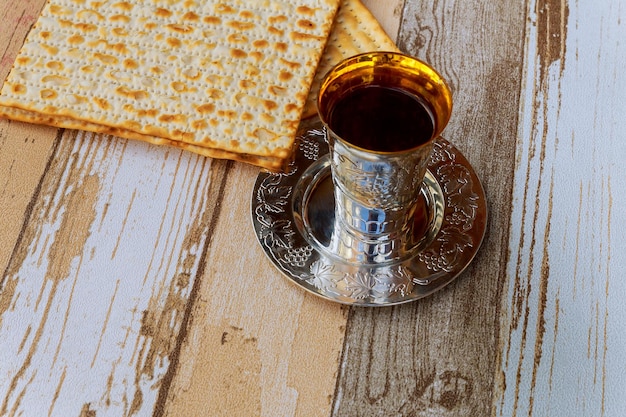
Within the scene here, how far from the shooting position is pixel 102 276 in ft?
2.74

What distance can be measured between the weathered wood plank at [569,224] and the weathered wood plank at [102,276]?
0.40 m

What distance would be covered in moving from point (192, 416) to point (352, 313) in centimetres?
22

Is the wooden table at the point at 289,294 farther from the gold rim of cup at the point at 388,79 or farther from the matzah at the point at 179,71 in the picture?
the gold rim of cup at the point at 388,79

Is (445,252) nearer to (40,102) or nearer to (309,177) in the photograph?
(309,177)

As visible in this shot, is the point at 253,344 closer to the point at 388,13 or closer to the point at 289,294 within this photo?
the point at 289,294

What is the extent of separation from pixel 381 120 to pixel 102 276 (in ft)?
1.28

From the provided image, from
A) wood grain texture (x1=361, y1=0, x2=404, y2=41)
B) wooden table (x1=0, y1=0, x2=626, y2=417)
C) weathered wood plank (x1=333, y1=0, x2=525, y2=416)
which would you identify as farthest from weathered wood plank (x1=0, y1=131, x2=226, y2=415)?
wood grain texture (x1=361, y1=0, x2=404, y2=41)

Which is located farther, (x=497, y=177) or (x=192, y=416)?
(x=497, y=177)

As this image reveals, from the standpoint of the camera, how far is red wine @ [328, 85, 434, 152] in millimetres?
754

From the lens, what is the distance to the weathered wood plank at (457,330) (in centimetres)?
75

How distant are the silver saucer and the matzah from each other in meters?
0.04

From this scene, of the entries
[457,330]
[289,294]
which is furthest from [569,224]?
[289,294]

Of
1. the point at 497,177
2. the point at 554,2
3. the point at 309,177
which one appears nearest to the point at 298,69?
the point at 309,177

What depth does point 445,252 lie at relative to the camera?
83 cm
